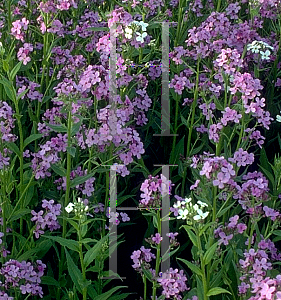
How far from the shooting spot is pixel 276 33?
204 inches

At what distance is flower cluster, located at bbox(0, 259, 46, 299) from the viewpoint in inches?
126

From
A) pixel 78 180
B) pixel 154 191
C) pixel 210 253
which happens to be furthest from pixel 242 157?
pixel 78 180

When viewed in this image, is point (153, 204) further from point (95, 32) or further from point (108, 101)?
point (95, 32)

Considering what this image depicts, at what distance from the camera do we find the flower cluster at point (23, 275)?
126 inches

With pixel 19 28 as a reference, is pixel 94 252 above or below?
below

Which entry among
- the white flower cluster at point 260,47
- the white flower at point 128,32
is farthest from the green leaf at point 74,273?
the white flower cluster at point 260,47

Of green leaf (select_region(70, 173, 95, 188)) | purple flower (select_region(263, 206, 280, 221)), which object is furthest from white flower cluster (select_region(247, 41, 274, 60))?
green leaf (select_region(70, 173, 95, 188))

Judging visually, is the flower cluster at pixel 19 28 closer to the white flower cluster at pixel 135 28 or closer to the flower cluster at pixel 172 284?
the white flower cluster at pixel 135 28

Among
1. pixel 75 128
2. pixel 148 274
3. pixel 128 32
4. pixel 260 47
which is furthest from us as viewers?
pixel 260 47

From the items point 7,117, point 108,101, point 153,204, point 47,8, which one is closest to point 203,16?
point 47,8

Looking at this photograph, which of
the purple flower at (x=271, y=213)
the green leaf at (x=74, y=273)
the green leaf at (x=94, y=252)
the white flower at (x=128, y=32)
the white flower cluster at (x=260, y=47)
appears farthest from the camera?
the white flower cluster at (x=260, y=47)

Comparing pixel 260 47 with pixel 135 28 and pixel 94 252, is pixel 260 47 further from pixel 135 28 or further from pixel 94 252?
pixel 94 252

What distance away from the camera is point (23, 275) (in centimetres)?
327

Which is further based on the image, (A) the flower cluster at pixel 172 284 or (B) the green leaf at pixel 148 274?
(B) the green leaf at pixel 148 274
